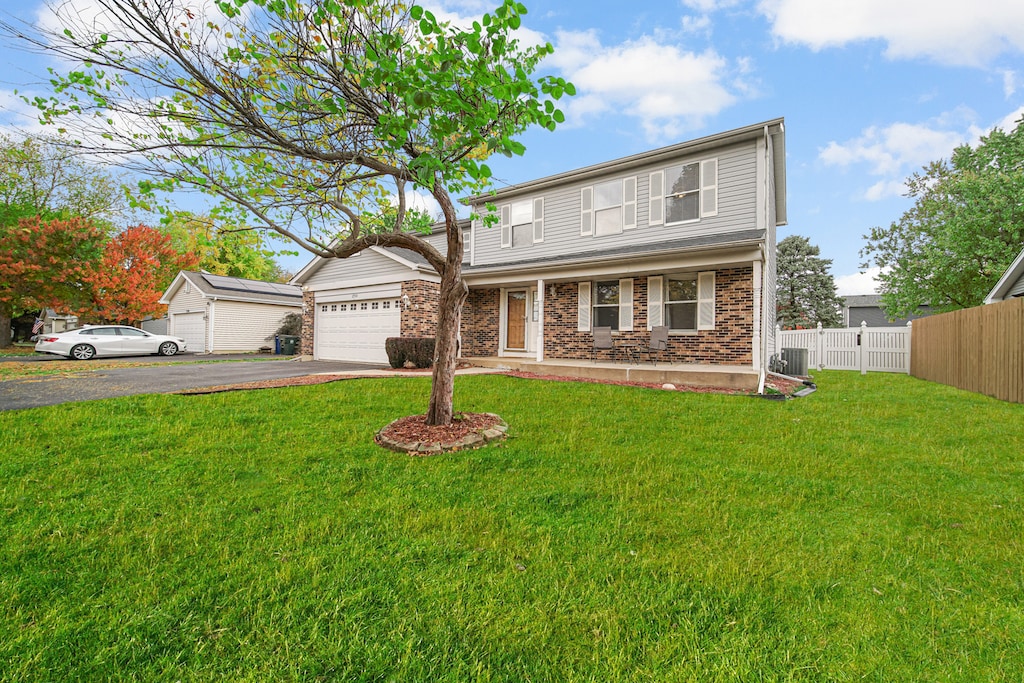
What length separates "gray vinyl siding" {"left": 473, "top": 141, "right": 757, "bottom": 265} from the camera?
33.1 ft

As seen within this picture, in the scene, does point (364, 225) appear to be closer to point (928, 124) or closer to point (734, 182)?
point (734, 182)

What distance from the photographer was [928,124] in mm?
18469

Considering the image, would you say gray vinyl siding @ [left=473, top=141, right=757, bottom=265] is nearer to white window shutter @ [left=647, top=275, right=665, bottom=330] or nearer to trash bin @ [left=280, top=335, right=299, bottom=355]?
white window shutter @ [left=647, top=275, right=665, bottom=330]

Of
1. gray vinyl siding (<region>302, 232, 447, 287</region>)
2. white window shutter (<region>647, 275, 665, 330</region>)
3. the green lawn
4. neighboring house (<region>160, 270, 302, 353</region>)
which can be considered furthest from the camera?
neighboring house (<region>160, 270, 302, 353</region>)

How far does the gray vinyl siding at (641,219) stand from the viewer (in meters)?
10.1

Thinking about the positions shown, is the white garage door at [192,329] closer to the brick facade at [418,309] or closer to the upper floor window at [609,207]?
the brick facade at [418,309]

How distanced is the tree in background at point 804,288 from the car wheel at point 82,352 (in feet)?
113

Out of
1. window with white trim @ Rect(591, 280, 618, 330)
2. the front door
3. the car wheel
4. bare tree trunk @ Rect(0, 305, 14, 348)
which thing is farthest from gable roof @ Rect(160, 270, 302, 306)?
window with white trim @ Rect(591, 280, 618, 330)

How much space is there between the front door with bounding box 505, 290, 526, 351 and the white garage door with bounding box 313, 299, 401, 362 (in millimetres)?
3530

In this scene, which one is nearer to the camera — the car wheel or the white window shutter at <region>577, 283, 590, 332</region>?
the white window shutter at <region>577, 283, 590, 332</region>

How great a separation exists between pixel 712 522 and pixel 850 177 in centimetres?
1830

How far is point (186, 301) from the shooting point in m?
21.3

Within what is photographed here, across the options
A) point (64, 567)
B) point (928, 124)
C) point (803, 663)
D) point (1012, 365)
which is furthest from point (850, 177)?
point (64, 567)

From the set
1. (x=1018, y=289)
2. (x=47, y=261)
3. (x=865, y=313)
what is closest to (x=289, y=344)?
(x=47, y=261)
